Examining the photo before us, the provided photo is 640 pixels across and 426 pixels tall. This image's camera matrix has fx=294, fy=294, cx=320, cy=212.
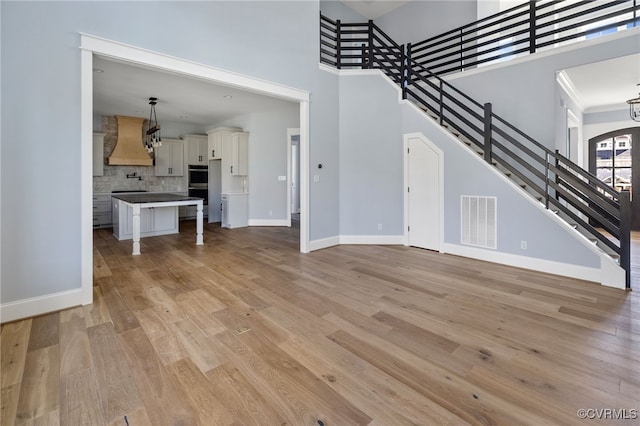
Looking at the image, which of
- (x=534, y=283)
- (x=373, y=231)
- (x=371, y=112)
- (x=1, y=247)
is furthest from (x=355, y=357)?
(x=371, y=112)

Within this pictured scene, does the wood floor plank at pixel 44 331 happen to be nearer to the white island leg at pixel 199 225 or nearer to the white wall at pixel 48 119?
the white wall at pixel 48 119

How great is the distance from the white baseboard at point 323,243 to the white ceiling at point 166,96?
2.87m

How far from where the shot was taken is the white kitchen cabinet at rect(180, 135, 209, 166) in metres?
8.82

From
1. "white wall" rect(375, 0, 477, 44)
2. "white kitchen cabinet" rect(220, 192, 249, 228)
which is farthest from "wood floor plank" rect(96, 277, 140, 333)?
"white wall" rect(375, 0, 477, 44)


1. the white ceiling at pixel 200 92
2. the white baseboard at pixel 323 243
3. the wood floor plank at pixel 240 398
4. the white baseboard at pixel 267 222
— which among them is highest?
the white ceiling at pixel 200 92

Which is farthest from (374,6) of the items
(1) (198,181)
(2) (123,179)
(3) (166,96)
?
(2) (123,179)

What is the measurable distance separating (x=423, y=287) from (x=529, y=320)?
100cm

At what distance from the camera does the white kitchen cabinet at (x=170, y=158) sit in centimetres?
839

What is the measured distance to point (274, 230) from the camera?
705 centimetres

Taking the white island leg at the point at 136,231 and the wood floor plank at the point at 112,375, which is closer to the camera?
the wood floor plank at the point at 112,375

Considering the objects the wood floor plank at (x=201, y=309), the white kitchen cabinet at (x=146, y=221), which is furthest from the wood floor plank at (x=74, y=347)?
the white kitchen cabinet at (x=146, y=221)

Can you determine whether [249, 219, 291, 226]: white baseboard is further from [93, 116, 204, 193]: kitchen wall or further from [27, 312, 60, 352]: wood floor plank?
[27, 312, 60, 352]: wood floor plank

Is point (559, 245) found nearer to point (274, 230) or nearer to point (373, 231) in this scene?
point (373, 231)

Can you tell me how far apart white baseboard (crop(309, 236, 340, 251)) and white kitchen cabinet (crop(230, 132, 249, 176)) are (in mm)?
3611
